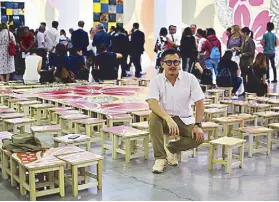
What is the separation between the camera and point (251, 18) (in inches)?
499

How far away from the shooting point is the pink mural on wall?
487 inches

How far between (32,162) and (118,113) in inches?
102

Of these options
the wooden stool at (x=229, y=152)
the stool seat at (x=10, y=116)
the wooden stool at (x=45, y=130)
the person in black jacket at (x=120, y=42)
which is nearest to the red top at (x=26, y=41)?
the person in black jacket at (x=120, y=42)

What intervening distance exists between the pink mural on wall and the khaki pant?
345 inches

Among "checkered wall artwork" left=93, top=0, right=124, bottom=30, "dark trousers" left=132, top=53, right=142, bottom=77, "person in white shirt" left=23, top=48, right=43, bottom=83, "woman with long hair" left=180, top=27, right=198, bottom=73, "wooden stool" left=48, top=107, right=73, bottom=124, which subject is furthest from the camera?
"checkered wall artwork" left=93, top=0, right=124, bottom=30

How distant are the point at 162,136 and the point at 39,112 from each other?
288cm

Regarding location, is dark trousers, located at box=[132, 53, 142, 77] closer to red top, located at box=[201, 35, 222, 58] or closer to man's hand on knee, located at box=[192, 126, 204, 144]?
red top, located at box=[201, 35, 222, 58]

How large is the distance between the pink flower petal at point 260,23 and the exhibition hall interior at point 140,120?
27 millimetres

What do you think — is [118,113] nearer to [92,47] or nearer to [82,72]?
[82,72]

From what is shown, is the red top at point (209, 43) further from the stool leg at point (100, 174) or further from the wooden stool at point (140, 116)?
the stool leg at point (100, 174)

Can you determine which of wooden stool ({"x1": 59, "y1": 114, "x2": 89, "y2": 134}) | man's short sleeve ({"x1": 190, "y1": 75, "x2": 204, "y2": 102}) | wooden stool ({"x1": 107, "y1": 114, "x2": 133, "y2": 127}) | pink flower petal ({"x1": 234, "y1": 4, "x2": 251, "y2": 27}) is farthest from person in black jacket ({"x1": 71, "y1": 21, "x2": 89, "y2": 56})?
man's short sleeve ({"x1": 190, "y1": 75, "x2": 204, "y2": 102})

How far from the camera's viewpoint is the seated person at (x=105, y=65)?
31.2 ft

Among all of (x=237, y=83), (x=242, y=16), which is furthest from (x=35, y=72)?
(x=242, y=16)

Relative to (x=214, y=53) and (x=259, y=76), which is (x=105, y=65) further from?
(x=259, y=76)
